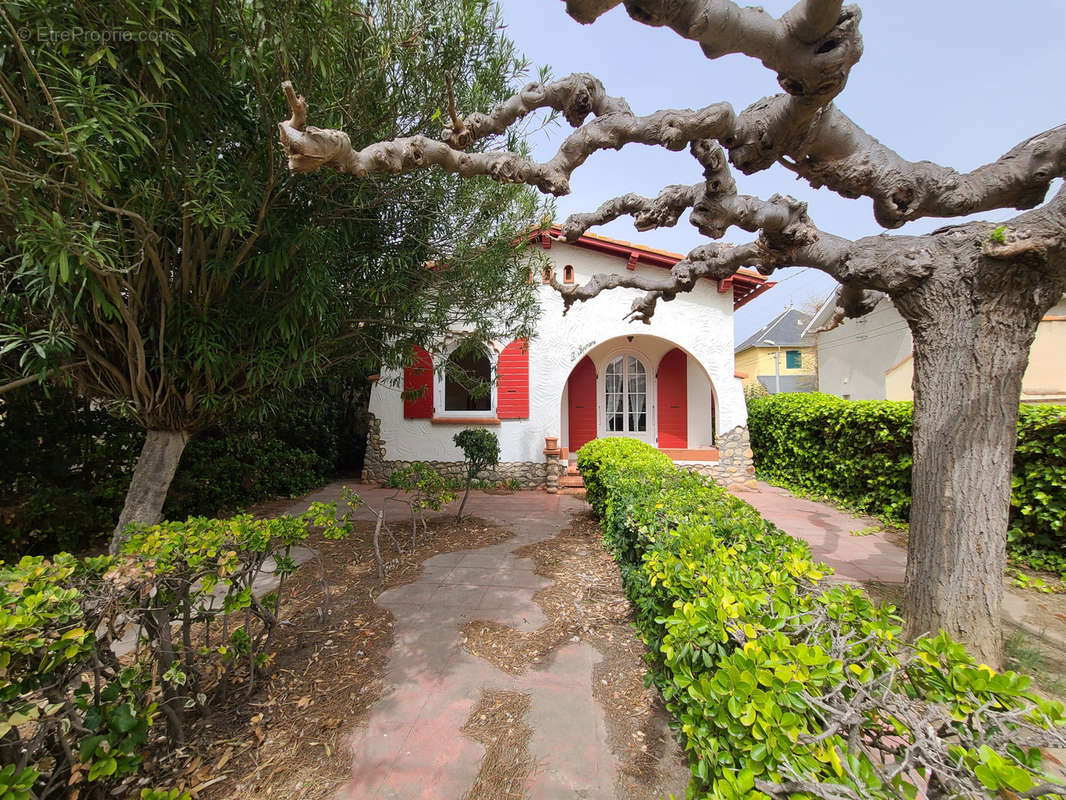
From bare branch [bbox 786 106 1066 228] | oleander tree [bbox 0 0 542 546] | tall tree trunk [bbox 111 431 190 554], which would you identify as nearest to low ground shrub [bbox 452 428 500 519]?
oleander tree [bbox 0 0 542 546]

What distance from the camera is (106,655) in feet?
6.10

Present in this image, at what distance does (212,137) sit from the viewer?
286 centimetres

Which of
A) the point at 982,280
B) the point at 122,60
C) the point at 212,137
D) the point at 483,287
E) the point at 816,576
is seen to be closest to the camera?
the point at 816,576

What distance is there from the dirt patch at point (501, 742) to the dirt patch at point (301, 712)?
68 cm

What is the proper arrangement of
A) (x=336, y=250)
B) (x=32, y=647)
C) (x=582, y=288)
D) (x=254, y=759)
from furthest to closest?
(x=582, y=288) → (x=336, y=250) → (x=254, y=759) → (x=32, y=647)

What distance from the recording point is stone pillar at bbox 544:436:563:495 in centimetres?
912

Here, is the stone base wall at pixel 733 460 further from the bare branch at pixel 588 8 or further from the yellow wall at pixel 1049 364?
the bare branch at pixel 588 8

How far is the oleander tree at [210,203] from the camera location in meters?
2.13

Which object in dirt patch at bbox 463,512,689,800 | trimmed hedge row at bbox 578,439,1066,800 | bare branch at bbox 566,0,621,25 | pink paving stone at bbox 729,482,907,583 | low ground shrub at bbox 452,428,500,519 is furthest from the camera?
low ground shrub at bbox 452,428,500,519

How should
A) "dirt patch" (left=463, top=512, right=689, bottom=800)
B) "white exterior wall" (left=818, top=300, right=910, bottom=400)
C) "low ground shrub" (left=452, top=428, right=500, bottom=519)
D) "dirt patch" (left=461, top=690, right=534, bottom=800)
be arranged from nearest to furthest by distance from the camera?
"dirt patch" (left=461, top=690, right=534, bottom=800) → "dirt patch" (left=463, top=512, right=689, bottom=800) → "low ground shrub" (left=452, top=428, right=500, bottom=519) → "white exterior wall" (left=818, top=300, right=910, bottom=400)

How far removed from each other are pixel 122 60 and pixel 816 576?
4.43 m

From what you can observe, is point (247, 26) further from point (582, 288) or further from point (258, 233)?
point (582, 288)

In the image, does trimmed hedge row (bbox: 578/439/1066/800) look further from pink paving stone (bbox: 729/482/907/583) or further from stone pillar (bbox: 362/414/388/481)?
stone pillar (bbox: 362/414/388/481)

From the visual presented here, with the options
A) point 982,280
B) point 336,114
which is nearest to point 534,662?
point 982,280
